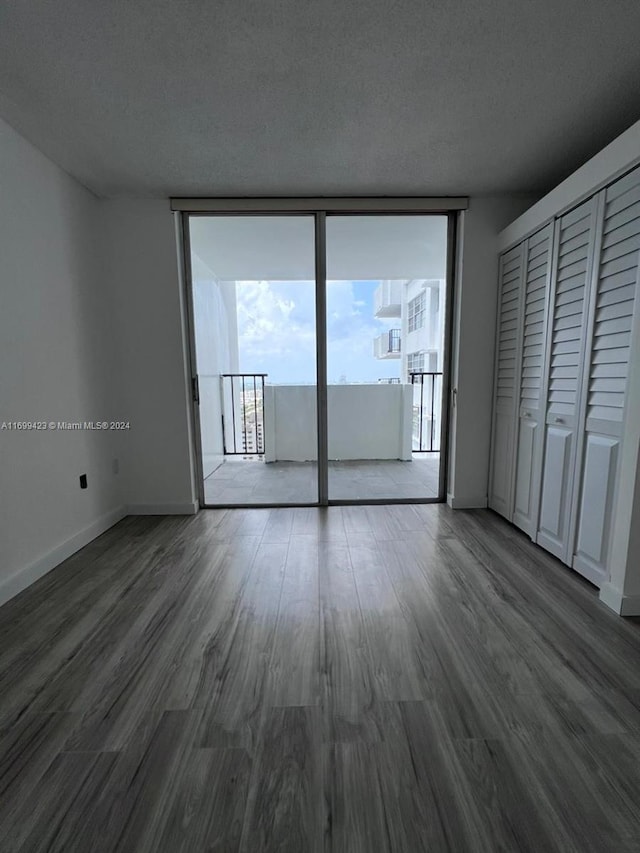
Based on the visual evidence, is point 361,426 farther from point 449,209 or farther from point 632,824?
point 632,824

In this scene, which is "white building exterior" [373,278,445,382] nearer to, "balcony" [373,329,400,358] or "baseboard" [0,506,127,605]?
"balcony" [373,329,400,358]

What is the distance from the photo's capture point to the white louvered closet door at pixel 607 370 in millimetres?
1599

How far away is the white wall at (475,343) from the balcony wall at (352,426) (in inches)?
61.9

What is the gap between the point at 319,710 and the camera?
116 cm

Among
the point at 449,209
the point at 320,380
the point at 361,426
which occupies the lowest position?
the point at 361,426

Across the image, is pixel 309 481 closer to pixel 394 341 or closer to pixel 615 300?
pixel 394 341

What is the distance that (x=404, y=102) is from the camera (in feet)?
5.50

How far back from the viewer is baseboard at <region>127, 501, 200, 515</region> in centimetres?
291

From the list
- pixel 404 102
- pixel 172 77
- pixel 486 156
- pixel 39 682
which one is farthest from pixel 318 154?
pixel 39 682

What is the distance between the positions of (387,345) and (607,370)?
262 cm

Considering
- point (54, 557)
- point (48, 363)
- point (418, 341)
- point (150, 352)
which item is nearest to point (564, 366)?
point (150, 352)

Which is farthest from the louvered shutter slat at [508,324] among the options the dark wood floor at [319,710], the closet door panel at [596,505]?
the dark wood floor at [319,710]

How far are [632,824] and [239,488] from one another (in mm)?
3049

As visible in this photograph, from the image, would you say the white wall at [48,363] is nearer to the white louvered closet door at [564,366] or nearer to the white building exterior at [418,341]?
the white building exterior at [418,341]
